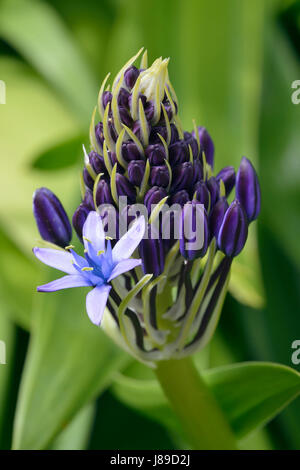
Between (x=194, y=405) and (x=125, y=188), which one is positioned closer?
(x=125, y=188)

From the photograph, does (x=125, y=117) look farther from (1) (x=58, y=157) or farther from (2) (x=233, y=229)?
(1) (x=58, y=157)

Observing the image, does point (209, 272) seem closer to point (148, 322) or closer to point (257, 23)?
point (148, 322)

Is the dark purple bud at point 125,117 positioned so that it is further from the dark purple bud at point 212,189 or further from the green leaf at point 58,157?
the green leaf at point 58,157

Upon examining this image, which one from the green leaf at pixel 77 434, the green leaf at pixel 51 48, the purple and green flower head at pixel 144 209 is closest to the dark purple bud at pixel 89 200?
the purple and green flower head at pixel 144 209

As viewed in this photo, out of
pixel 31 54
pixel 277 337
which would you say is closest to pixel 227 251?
pixel 277 337

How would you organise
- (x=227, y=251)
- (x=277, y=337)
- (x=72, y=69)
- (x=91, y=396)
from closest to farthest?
(x=227, y=251) < (x=91, y=396) < (x=277, y=337) < (x=72, y=69)

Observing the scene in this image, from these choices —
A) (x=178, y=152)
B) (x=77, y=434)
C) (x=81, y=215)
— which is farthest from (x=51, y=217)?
(x=77, y=434)
